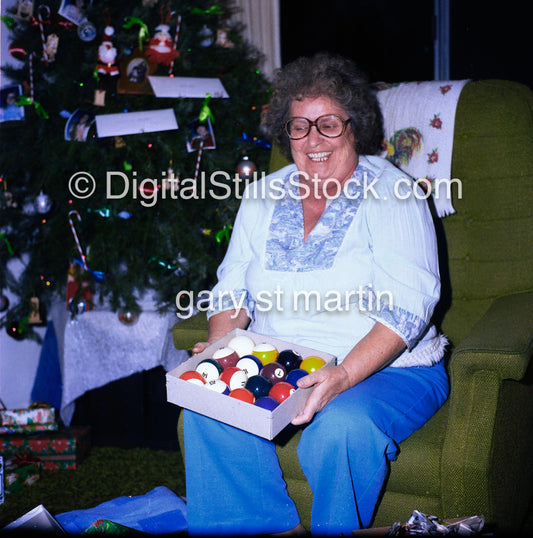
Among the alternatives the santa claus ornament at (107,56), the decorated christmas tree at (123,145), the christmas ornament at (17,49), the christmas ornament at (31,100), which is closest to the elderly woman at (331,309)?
the decorated christmas tree at (123,145)

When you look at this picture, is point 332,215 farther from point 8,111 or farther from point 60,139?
point 8,111

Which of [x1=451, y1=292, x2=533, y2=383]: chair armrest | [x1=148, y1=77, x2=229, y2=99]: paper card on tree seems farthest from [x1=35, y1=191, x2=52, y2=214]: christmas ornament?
[x1=451, y1=292, x2=533, y2=383]: chair armrest

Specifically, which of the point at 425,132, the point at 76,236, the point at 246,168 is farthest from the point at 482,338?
the point at 76,236

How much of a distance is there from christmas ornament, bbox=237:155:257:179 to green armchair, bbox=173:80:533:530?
0.10 metres

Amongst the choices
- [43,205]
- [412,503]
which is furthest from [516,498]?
[43,205]

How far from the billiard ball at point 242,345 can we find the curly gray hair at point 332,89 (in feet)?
2.12

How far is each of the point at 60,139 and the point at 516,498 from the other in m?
1.78

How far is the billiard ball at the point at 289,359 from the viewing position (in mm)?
1475

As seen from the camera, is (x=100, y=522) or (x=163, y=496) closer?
(x=100, y=522)

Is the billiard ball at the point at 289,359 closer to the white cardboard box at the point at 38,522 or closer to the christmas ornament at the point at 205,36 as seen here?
the white cardboard box at the point at 38,522

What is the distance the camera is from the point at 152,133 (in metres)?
2.14

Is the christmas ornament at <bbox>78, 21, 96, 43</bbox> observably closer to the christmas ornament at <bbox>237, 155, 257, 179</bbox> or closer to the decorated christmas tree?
the decorated christmas tree

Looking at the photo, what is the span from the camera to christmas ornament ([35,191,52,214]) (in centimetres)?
216

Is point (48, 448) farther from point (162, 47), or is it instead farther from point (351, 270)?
point (162, 47)
